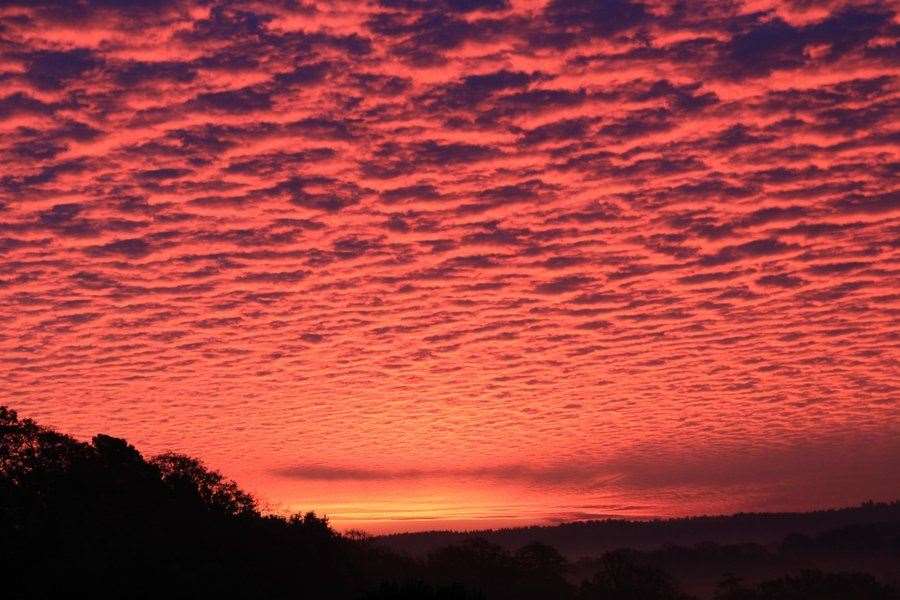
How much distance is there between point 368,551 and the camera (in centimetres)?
9875

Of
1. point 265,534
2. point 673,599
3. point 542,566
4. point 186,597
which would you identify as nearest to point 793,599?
point 673,599

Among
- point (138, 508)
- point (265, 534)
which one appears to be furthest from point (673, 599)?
point (138, 508)

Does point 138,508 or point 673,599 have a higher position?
point 138,508

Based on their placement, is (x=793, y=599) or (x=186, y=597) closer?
(x=186, y=597)

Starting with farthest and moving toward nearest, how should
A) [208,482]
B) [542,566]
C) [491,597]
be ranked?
[542,566], [491,597], [208,482]

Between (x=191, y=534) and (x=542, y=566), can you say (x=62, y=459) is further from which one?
(x=542, y=566)

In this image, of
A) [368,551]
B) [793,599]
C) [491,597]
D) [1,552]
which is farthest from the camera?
[793,599]

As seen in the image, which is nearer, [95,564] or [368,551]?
[95,564]

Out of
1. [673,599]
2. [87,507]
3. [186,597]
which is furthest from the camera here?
[673,599]

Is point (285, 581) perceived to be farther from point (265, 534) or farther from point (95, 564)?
point (95, 564)

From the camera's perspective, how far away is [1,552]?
190ft

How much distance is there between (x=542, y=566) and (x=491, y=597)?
1051 centimetres

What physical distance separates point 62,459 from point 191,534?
9.69m

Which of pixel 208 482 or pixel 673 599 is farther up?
pixel 208 482
